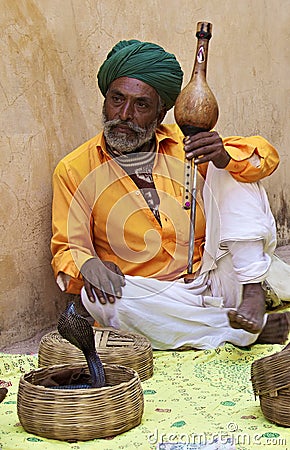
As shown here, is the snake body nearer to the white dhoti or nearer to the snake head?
the snake head

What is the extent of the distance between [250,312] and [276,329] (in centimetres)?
26

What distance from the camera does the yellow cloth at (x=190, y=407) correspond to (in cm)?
277

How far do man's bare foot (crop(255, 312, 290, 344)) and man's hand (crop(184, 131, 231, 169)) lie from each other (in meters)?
0.71

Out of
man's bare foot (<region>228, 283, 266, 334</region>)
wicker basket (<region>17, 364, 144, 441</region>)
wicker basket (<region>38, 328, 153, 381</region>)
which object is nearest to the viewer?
wicker basket (<region>17, 364, 144, 441</region>)

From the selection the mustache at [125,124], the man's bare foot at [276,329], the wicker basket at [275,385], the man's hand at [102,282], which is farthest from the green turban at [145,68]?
the wicker basket at [275,385]

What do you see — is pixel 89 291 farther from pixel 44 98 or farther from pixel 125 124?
pixel 44 98

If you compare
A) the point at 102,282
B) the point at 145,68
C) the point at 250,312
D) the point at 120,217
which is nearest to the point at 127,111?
the point at 145,68

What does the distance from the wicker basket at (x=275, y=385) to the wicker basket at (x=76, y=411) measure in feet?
1.31

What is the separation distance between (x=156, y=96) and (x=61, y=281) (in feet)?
3.09

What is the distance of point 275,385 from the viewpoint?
279 centimetres

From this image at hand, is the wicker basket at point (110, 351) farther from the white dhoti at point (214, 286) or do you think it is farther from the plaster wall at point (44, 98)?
the plaster wall at point (44, 98)

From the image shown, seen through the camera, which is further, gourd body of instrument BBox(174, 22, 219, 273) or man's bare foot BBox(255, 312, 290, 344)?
man's bare foot BBox(255, 312, 290, 344)

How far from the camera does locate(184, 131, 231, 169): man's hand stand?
372cm

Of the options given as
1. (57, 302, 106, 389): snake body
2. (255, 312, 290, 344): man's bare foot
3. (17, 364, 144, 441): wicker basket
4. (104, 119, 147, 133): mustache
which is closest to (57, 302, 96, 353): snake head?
(57, 302, 106, 389): snake body
